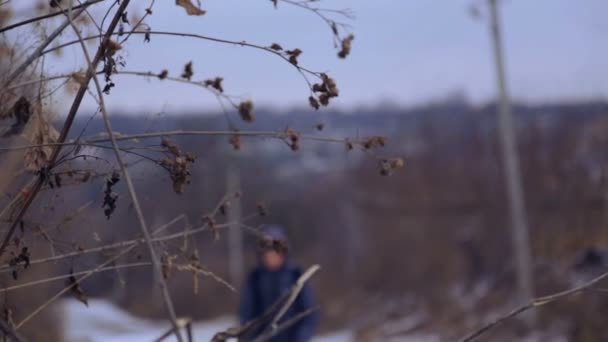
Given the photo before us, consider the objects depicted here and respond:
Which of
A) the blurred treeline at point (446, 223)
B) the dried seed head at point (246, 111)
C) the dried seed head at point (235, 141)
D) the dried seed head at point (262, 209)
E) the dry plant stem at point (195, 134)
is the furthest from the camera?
the blurred treeline at point (446, 223)

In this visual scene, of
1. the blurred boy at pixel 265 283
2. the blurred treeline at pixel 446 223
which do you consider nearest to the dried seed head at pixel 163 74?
the blurred boy at pixel 265 283

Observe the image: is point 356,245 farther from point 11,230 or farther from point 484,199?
point 11,230

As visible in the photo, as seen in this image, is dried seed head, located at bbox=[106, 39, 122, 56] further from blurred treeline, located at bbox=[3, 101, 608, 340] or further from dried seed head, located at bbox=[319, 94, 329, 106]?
blurred treeline, located at bbox=[3, 101, 608, 340]

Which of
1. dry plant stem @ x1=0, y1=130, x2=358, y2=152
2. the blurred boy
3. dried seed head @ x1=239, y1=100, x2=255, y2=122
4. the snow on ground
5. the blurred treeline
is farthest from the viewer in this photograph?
the blurred treeline

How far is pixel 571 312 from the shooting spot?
21562 mm

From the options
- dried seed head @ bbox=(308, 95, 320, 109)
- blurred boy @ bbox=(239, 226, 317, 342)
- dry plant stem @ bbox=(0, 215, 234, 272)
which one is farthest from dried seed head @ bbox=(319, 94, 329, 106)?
blurred boy @ bbox=(239, 226, 317, 342)

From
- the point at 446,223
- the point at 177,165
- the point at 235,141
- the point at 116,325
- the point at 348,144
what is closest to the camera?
the point at 177,165

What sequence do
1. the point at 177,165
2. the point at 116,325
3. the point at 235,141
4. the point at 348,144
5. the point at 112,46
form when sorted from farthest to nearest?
the point at 116,325 < the point at 235,141 < the point at 348,144 < the point at 177,165 < the point at 112,46

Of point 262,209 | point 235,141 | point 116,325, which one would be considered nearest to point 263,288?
point 262,209

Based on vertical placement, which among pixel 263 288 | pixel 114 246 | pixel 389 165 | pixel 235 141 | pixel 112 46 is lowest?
pixel 263 288

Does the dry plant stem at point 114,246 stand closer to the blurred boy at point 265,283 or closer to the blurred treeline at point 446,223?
the blurred boy at point 265,283

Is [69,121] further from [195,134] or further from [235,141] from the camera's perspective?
[235,141]

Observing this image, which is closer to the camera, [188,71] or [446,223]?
[188,71]

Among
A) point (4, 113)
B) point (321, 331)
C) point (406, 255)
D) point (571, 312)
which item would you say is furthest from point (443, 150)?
point (4, 113)
